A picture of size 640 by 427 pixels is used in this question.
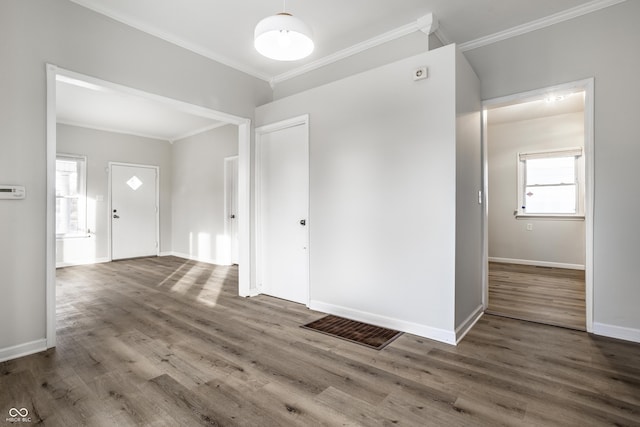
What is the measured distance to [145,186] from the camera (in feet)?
24.5

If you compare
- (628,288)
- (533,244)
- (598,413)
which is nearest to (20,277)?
(598,413)

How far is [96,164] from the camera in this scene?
6.71 metres

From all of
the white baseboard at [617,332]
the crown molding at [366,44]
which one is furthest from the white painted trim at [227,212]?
the white baseboard at [617,332]

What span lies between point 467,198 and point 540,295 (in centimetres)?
228

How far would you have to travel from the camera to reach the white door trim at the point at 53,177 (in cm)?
266

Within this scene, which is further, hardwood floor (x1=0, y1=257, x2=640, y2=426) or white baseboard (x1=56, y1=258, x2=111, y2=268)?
white baseboard (x1=56, y1=258, x2=111, y2=268)

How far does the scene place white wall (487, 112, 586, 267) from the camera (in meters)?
5.95

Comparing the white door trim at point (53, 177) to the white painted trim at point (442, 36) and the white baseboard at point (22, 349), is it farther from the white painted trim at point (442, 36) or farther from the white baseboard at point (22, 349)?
the white painted trim at point (442, 36)

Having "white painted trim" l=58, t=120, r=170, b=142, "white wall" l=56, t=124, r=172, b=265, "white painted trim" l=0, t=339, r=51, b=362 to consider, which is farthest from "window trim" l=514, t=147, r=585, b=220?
"white wall" l=56, t=124, r=172, b=265

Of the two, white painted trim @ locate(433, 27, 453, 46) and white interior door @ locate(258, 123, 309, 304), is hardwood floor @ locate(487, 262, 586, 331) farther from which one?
white painted trim @ locate(433, 27, 453, 46)

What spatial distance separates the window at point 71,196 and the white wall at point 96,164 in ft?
0.33

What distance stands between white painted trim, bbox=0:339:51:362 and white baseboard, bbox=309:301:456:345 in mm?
2439

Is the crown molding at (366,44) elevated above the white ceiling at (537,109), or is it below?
above

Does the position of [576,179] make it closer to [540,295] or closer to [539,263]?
[539,263]
